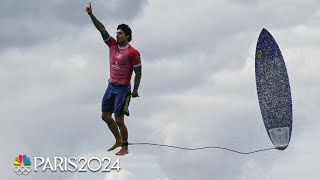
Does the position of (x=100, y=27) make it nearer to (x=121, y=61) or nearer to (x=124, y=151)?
(x=121, y=61)

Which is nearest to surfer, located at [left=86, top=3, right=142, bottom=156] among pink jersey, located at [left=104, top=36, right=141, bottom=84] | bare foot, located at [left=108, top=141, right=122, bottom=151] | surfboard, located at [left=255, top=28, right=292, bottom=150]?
pink jersey, located at [left=104, top=36, right=141, bottom=84]

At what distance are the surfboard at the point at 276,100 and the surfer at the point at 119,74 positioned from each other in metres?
8.44

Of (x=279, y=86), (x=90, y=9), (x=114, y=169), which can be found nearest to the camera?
(x=90, y=9)

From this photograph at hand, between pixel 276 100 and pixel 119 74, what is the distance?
30.8ft

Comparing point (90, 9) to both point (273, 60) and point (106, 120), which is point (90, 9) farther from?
point (273, 60)

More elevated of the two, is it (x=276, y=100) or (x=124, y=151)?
(x=276, y=100)

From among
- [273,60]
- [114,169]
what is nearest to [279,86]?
[273,60]

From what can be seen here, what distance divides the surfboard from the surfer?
844cm

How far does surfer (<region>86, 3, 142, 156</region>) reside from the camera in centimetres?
2169

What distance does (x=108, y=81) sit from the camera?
72.6ft

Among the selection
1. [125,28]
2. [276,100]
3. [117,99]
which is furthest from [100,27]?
[276,100]

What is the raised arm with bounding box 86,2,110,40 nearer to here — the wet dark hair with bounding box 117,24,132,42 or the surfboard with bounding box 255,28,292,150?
the wet dark hair with bounding box 117,24,132,42

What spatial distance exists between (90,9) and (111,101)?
3.29 meters

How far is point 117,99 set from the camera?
21984mm
